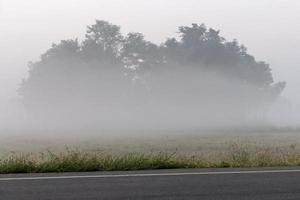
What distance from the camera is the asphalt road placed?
26.8ft

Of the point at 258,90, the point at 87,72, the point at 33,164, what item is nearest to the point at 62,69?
the point at 87,72

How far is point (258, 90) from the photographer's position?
8894cm

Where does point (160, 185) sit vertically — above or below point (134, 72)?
below

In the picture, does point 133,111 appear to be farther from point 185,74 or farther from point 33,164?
point 33,164

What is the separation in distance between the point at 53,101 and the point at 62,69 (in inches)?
197

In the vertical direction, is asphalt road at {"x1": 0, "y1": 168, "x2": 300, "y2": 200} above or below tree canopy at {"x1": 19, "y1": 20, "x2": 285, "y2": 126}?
below

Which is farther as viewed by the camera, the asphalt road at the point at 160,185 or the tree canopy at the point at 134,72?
the tree canopy at the point at 134,72

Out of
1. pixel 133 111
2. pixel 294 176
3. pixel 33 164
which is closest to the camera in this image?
pixel 294 176

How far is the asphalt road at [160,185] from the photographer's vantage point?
8.16 meters

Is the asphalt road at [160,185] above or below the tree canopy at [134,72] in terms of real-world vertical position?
below

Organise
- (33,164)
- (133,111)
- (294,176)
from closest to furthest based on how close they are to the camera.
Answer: (294,176)
(33,164)
(133,111)

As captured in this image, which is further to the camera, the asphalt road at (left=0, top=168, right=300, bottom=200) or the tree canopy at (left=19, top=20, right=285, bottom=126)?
the tree canopy at (left=19, top=20, right=285, bottom=126)

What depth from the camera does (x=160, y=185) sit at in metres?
9.06

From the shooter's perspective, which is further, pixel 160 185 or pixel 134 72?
pixel 134 72
